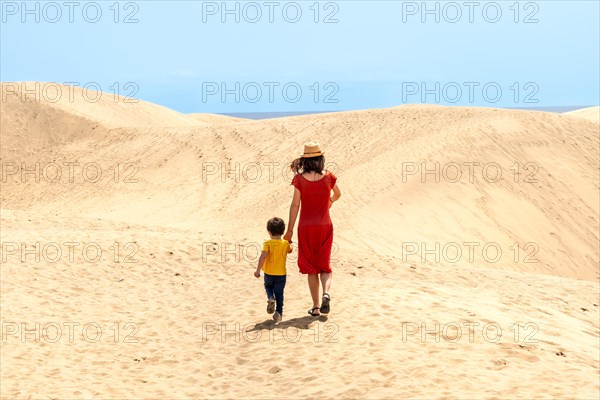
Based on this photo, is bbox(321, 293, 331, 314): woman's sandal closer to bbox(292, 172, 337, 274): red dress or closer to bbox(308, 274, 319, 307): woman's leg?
bbox(308, 274, 319, 307): woman's leg

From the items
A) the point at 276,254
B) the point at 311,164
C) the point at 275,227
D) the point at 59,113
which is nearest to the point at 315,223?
the point at 275,227

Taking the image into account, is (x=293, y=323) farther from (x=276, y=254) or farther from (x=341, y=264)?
(x=341, y=264)

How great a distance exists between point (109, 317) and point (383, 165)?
1441 centimetres

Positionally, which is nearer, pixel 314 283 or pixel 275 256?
pixel 275 256

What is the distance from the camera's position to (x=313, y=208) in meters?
8.77

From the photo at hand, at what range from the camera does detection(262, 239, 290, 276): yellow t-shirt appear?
8820mm

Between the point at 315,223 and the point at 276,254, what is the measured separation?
64 centimetres

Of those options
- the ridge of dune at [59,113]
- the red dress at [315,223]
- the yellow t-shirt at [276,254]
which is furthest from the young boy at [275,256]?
the ridge of dune at [59,113]

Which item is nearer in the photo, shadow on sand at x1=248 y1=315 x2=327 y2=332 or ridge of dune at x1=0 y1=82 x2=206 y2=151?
shadow on sand at x1=248 y1=315 x2=327 y2=332

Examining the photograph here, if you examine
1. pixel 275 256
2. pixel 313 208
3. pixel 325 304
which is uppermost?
pixel 313 208

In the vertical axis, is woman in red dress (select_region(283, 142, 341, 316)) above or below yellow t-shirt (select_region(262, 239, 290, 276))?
above

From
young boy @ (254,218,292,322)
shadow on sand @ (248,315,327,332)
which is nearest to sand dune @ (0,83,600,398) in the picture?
shadow on sand @ (248,315,327,332)

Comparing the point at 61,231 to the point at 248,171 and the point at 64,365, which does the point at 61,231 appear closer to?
the point at 64,365

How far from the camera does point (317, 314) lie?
30.6ft
